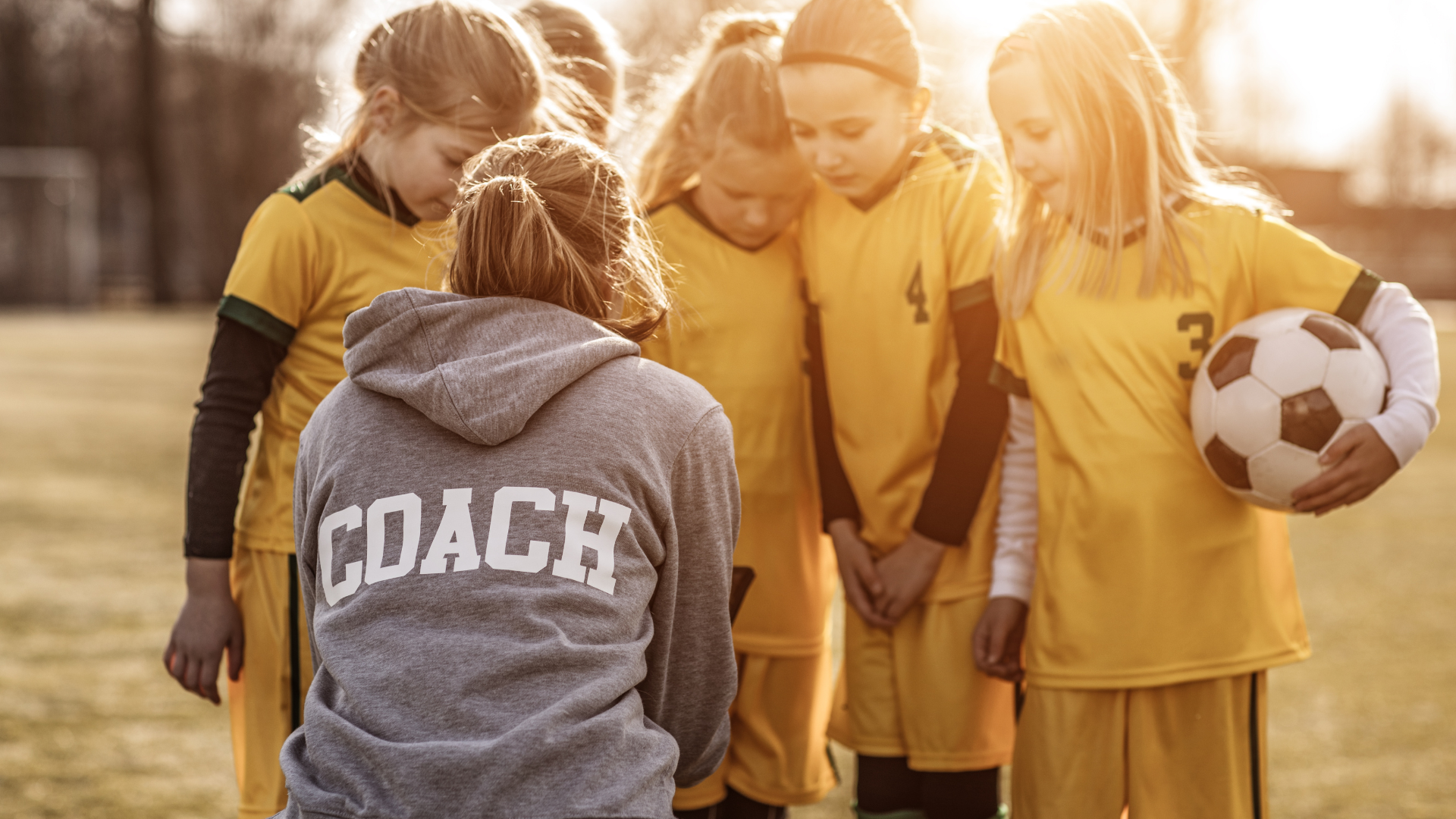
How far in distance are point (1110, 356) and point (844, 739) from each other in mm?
970

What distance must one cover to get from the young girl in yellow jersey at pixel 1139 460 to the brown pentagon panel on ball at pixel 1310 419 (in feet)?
0.57

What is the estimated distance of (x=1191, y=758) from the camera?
2.16m

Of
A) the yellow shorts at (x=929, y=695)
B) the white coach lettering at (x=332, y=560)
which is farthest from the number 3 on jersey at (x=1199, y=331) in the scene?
the white coach lettering at (x=332, y=560)

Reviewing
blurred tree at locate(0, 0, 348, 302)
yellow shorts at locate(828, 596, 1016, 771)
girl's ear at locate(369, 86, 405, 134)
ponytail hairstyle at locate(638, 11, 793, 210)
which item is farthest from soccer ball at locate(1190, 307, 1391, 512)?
blurred tree at locate(0, 0, 348, 302)

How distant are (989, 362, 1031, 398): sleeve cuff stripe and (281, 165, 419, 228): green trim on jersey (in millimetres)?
1131

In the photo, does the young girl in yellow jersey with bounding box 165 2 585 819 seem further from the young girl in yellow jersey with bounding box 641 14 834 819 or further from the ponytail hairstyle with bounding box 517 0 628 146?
the young girl in yellow jersey with bounding box 641 14 834 819

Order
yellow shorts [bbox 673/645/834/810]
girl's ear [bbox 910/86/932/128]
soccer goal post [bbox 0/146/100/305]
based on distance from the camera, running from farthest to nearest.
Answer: soccer goal post [bbox 0/146/100/305], yellow shorts [bbox 673/645/834/810], girl's ear [bbox 910/86/932/128]

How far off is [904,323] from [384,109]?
1060 mm

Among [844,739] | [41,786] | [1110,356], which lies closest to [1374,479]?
[1110,356]

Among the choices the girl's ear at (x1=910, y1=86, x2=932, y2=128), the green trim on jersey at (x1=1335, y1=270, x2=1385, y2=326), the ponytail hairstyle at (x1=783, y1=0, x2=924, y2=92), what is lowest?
the green trim on jersey at (x1=1335, y1=270, x2=1385, y2=326)

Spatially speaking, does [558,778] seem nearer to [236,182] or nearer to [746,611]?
[746,611]

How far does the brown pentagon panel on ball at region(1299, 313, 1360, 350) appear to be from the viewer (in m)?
2.03

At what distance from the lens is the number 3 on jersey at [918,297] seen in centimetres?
241

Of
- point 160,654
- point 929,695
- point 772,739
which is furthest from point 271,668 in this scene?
point 160,654
